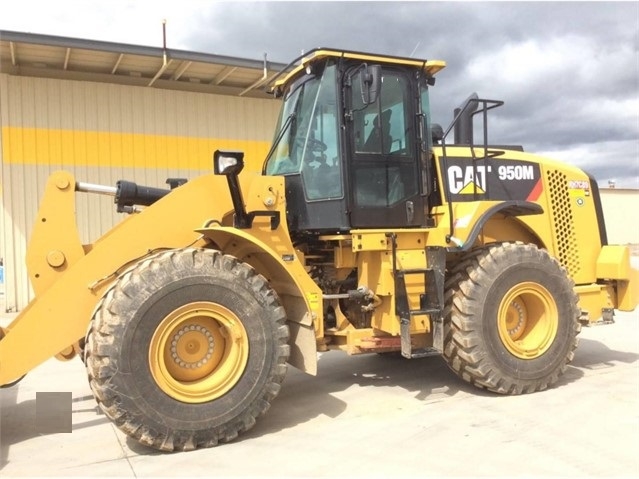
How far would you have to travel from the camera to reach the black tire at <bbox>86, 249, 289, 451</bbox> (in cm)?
360

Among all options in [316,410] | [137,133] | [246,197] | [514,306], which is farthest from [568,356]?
Result: [137,133]

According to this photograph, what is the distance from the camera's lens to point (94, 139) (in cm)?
1080

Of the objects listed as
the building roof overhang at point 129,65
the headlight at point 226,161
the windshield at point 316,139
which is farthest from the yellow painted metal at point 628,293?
the building roof overhang at point 129,65

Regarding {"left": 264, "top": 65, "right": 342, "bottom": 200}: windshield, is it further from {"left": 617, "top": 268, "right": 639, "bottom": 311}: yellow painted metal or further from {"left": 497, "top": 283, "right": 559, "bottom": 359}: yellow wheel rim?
{"left": 617, "top": 268, "right": 639, "bottom": 311}: yellow painted metal

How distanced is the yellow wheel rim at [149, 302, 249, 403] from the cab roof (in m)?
2.16

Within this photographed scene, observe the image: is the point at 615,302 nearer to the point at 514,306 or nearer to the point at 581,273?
the point at 581,273

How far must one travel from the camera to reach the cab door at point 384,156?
4.68 m

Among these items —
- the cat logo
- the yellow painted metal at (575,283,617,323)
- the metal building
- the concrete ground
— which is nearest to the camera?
the concrete ground

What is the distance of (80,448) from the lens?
3869 millimetres

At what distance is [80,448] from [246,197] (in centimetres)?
208

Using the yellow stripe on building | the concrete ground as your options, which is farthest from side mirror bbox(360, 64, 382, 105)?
the yellow stripe on building

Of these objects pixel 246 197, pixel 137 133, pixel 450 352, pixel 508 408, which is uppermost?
pixel 137 133

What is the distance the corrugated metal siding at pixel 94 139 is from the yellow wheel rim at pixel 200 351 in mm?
7617

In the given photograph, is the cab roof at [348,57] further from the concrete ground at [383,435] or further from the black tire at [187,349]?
the concrete ground at [383,435]
